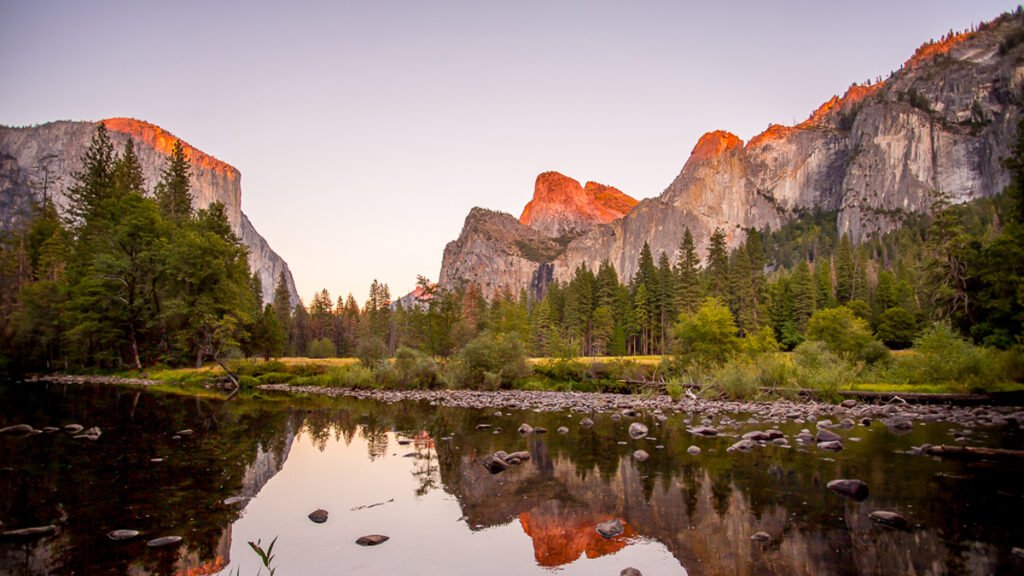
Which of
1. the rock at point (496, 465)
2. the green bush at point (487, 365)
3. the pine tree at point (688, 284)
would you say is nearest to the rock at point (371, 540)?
the rock at point (496, 465)

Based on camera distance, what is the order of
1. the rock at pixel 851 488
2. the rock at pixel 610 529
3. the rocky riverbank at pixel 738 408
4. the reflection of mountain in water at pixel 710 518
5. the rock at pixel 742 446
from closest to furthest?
the reflection of mountain in water at pixel 710 518
the rock at pixel 610 529
the rock at pixel 851 488
the rock at pixel 742 446
the rocky riverbank at pixel 738 408

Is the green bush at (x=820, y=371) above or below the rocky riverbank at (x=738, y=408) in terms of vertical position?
above

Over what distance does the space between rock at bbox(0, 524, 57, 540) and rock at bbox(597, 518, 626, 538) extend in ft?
23.2

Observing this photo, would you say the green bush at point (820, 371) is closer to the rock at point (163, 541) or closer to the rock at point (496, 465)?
the rock at point (496, 465)

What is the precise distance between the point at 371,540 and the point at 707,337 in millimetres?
33406

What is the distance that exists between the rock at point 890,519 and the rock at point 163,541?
9310mm

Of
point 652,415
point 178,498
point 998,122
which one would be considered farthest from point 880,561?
point 998,122

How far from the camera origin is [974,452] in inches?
453

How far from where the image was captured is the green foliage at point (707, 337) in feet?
116

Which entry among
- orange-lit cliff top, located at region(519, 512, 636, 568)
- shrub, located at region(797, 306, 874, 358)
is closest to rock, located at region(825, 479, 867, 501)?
orange-lit cliff top, located at region(519, 512, 636, 568)

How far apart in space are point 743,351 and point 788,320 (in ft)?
153

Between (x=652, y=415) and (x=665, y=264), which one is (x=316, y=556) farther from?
(x=665, y=264)

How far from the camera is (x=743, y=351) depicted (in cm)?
3781

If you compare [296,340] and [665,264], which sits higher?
[665,264]
